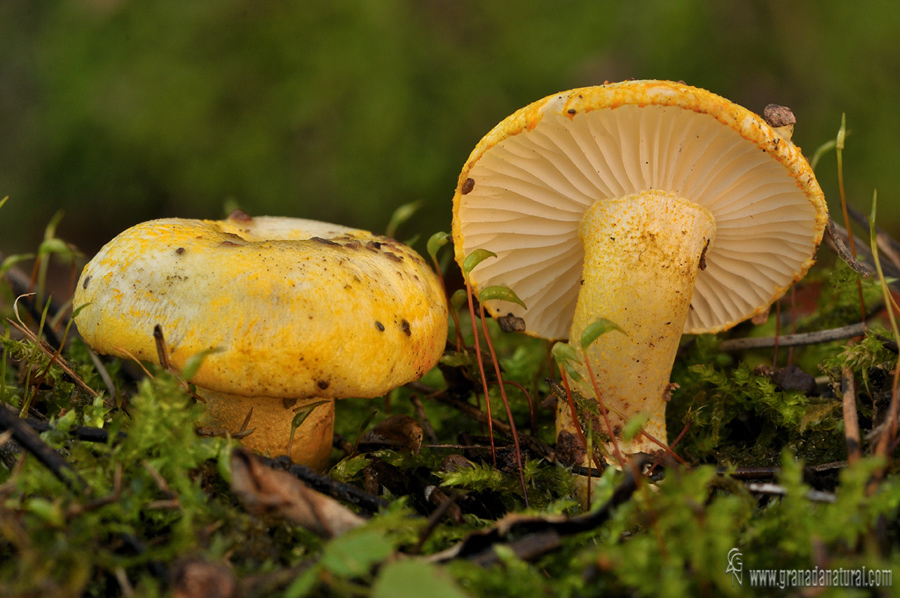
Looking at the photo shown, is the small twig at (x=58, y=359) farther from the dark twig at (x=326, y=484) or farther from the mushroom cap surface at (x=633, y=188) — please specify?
the mushroom cap surface at (x=633, y=188)

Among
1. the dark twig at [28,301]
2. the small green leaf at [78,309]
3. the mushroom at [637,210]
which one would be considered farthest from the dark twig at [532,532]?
the dark twig at [28,301]

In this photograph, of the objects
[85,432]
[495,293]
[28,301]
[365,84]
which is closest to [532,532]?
[495,293]

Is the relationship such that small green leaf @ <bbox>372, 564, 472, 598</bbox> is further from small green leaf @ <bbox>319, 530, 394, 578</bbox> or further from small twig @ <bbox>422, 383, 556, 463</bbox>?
small twig @ <bbox>422, 383, 556, 463</bbox>

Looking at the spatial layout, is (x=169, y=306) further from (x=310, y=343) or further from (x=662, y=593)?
(x=662, y=593)

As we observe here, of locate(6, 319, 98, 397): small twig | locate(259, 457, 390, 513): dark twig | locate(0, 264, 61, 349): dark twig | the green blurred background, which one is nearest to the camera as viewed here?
locate(259, 457, 390, 513): dark twig

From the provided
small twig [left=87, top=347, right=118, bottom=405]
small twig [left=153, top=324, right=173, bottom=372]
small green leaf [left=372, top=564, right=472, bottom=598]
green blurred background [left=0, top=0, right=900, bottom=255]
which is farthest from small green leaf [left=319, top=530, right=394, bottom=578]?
green blurred background [left=0, top=0, right=900, bottom=255]

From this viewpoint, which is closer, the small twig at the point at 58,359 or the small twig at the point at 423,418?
the small twig at the point at 58,359
